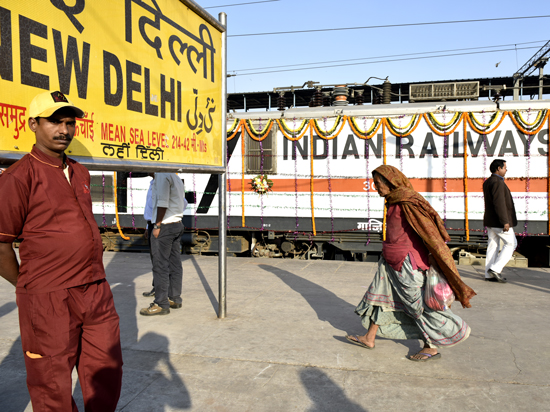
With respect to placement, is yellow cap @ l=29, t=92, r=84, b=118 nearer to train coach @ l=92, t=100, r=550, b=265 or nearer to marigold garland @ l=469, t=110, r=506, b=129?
train coach @ l=92, t=100, r=550, b=265

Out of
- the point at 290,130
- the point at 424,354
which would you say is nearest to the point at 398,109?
the point at 290,130

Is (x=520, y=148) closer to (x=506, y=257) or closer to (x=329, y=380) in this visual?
(x=506, y=257)

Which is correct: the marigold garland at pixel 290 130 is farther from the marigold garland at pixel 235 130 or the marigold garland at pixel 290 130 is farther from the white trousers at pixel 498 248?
the white trousers at pixel 498 248

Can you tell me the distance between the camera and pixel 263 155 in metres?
9.86

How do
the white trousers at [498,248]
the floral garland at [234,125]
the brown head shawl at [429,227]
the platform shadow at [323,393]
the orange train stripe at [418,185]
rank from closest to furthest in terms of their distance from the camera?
1. the platform shadow at [323,393]
2. the brown head shawl at [429,227]
3. the white trousers at [498,248]
4. the orange train stripe at [418,185]
5. the floral garland at [234,125]

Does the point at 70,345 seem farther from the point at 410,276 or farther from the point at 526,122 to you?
the point at 526,122

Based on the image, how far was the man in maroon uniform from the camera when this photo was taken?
88.7 inches

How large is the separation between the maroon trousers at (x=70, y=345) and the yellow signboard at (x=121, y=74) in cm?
95

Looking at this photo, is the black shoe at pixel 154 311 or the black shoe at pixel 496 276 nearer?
the black shoe at pixel 154 311

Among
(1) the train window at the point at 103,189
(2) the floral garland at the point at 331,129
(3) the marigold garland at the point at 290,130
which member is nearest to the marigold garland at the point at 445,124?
(2) the floral garland at the point at 331,129

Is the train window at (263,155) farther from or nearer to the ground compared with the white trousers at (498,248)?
farther from the ground

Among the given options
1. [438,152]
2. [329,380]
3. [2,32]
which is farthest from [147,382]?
[438,152]

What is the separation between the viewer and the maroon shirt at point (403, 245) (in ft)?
13.1

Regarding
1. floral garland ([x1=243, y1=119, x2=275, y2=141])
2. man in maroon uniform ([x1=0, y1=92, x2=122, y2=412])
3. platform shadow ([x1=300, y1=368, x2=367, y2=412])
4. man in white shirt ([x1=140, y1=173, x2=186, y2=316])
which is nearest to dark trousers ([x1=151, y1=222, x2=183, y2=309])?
man in white shirt ([x1=140, y1=173, x2=186, y2=316])
